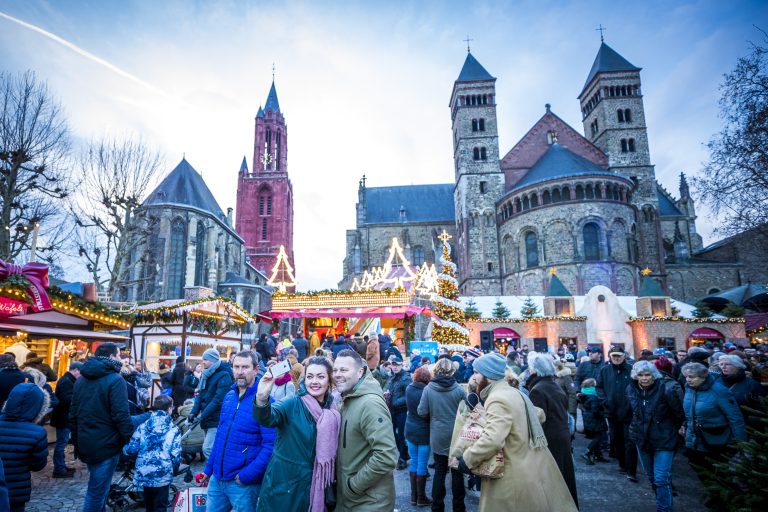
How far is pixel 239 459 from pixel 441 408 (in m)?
2.58

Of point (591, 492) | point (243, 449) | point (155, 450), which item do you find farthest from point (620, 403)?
point (155, 450)

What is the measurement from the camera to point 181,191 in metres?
36.4

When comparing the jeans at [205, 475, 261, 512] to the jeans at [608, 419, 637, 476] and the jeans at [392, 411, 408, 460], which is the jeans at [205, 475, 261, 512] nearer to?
the jeans at [392, 411, 408, 460]

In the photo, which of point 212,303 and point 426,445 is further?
point 212,303

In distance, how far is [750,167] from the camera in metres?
12.1

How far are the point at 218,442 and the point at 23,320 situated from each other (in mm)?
8945

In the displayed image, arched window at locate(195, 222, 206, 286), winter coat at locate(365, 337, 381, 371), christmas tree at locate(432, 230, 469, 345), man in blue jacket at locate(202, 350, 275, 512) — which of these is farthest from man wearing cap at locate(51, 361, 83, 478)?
arched window at locate(195, 222, 206, 286)

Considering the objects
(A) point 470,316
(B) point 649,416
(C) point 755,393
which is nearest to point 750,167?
(C) point 755,393

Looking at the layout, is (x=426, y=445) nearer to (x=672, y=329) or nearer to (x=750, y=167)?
(x=750, y=167)

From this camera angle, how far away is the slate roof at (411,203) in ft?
167

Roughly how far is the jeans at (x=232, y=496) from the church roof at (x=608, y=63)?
45780 millimetres

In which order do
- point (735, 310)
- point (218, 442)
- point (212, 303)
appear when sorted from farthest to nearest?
point (735, 310) → point (212, 303) → point (218, 442)

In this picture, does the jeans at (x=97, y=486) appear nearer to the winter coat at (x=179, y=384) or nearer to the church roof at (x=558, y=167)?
the winter coat at (x=179, y=384)

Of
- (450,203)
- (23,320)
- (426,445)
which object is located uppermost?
(450,203)
